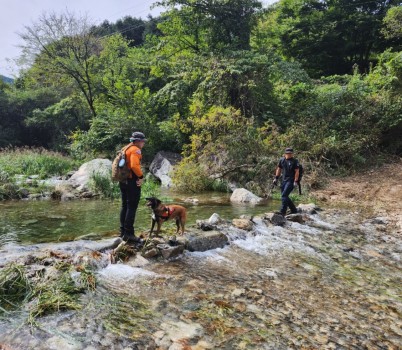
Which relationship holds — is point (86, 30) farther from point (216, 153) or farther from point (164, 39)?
point (216, 153)

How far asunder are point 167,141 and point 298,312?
1651 centimetres

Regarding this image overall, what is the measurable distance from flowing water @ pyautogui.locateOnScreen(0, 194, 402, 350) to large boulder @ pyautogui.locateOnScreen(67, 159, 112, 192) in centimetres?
603

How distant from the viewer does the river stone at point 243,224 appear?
8008mm

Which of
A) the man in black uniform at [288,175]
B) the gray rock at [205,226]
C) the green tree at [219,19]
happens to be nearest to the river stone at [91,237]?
the gray rock at [205,226]

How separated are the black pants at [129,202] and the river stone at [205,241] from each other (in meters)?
1.18

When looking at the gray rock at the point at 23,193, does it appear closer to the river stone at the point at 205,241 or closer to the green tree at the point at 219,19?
the river stone at the point at 205,241

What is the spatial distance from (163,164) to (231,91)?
5.36m

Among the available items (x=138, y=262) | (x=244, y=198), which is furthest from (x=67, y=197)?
(x=138, y=262)

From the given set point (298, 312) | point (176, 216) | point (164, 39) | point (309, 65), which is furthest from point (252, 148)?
point (309, 65)

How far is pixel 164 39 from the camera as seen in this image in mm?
25062

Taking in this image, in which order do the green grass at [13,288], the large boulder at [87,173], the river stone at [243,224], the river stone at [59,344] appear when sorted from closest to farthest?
1. the river stone at [59,344]
2. the green grass at [13,288]
3. the river stone at [243,224]
4. the large boulder at [87,173]

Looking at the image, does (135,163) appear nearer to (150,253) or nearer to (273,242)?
(150,253)

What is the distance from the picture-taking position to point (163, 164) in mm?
18375

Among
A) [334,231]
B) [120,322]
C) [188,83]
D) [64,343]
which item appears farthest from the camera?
[188,83]
